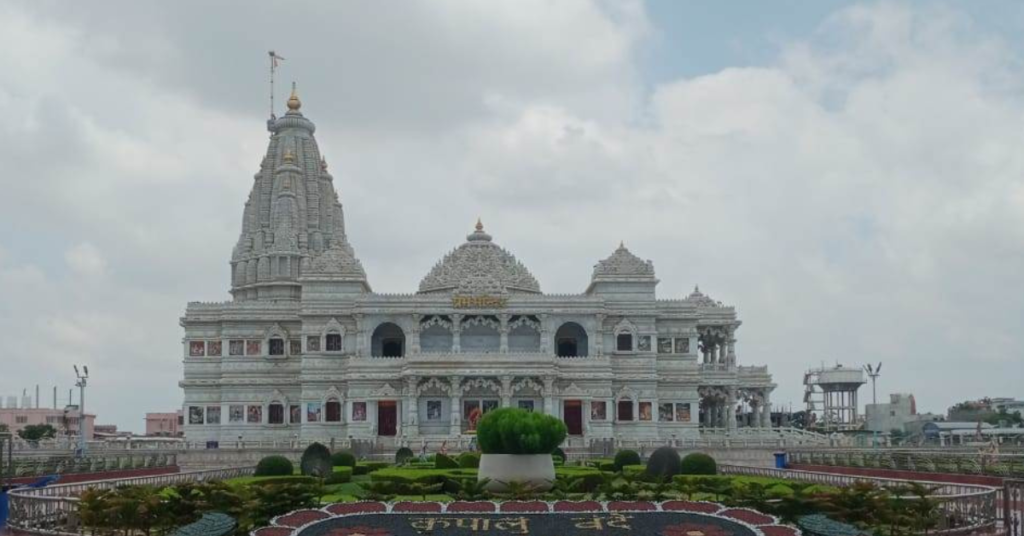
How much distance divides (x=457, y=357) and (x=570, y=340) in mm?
11466

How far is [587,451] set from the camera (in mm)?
62406

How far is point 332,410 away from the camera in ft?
251

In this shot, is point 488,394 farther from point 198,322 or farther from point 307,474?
point 307,474

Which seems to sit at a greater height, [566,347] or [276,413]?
[566,347]

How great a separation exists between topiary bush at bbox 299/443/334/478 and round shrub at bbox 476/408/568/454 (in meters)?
8.56

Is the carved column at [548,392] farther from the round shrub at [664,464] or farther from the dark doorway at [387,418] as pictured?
the round shrub at [664,464]

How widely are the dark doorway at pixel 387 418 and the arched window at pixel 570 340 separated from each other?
13.8 metres

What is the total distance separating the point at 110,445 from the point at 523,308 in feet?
96.0

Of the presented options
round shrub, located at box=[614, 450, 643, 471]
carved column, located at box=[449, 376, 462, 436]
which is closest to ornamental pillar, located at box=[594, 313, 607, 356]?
carved column, located at box=[449, 376, 462, 436]

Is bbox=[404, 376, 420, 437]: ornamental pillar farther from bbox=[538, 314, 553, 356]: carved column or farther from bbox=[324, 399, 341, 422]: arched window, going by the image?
bbox=[538, 314, 553, 356]: carved column

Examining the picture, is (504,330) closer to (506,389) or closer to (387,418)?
(506,389)

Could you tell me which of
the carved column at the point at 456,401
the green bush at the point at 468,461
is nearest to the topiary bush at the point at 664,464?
the green bush at the point at 468,461

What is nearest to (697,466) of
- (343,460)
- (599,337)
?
(343,460)

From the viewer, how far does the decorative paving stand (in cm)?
2311
